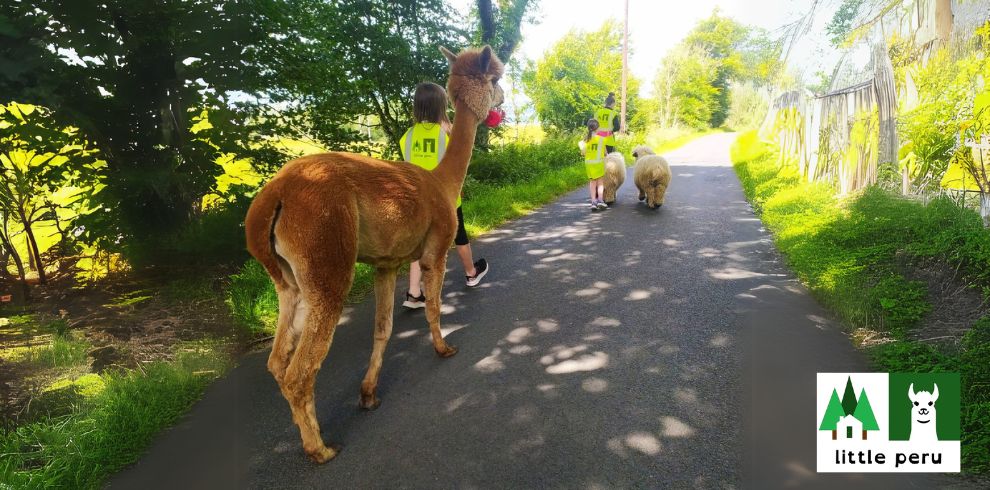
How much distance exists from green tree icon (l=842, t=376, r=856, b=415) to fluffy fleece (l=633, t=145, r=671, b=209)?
610 cm

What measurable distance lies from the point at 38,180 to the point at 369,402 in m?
3.25

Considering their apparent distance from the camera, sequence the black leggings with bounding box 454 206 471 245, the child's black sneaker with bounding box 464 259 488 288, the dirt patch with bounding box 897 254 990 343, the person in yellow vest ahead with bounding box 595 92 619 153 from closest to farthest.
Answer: the dirt patch with bounding box 897 254 990 343 → the black leggings with bounding box 454 206 471 245 → the child's black sneaker with bounding box 464 259 488 288 → the person in yellow vest ahead with bounding box 595 92 619 153

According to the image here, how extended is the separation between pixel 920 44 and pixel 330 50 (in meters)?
8.65

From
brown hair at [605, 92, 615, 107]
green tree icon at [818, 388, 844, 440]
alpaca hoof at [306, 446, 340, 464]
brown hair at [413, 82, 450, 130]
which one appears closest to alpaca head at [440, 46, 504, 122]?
brown hair at [413, 82, 450, 130]

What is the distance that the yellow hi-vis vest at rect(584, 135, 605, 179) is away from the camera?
8.74 metres

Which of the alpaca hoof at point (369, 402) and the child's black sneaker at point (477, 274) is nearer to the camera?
the alpaca hoof at point (369, 402)

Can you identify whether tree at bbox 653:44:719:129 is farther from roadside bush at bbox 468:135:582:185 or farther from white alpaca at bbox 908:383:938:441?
white alpaca at bbox 908:383:938:441

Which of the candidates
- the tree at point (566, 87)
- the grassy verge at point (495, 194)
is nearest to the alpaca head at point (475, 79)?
the grassy verge at point (495, 194)

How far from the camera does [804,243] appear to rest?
532cm

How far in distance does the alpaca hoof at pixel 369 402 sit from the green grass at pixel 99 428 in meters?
1.23

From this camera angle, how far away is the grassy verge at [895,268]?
2500 mm

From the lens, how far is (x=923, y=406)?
8.05ft

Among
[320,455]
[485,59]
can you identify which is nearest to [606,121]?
[485,59]

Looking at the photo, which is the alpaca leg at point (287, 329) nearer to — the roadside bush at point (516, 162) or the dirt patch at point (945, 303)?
the dirt patch at point (945, 303)
